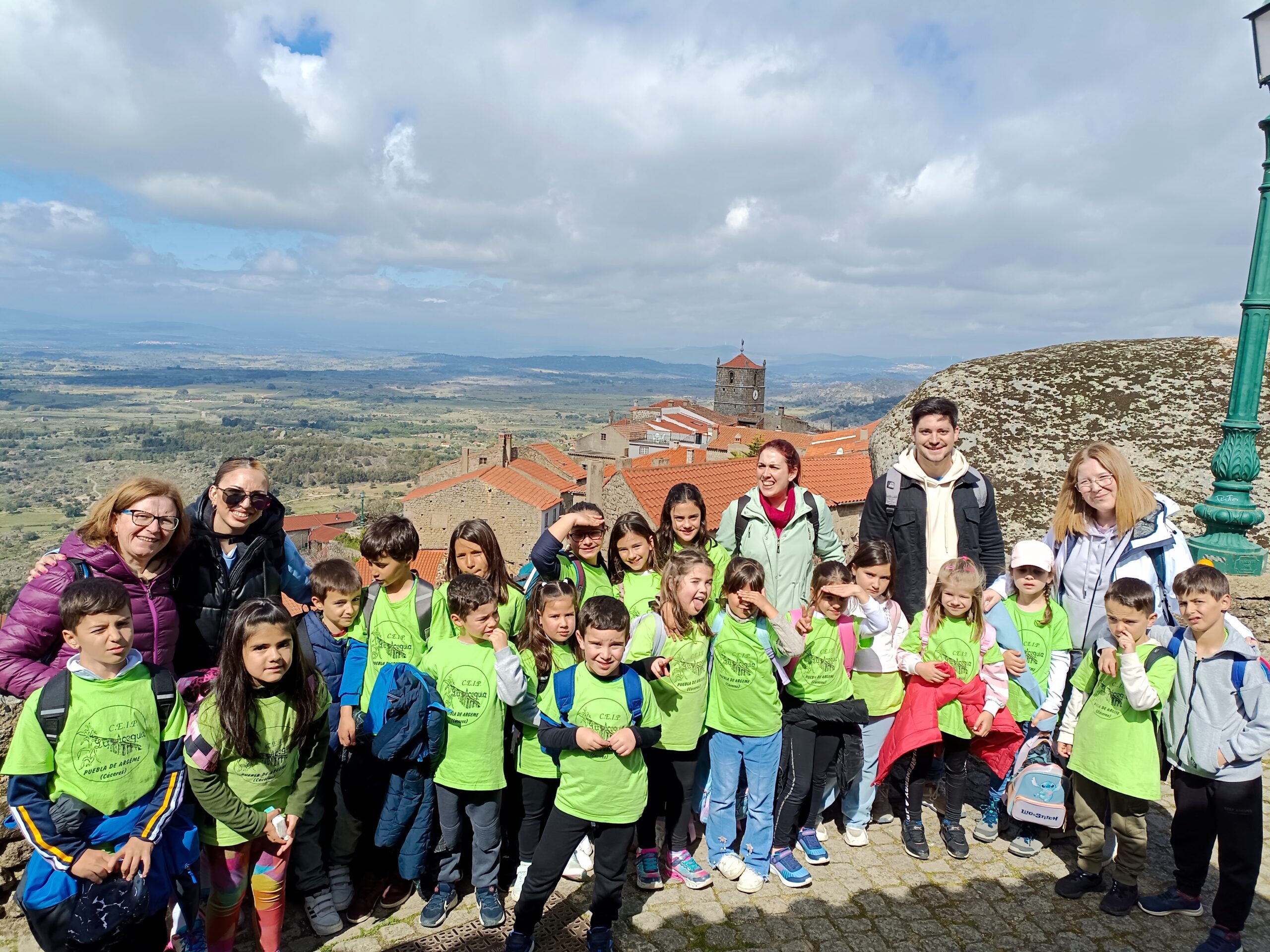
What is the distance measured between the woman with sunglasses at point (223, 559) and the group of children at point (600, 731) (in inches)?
8.8

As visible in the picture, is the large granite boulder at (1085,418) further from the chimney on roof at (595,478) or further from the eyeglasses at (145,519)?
the chimney on roof at (595,478)

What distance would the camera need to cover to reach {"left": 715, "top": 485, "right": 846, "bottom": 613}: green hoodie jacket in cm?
439

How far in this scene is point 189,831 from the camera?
2.94 m

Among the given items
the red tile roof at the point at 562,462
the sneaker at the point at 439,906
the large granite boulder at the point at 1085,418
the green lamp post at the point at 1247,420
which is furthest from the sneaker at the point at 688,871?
the red tile roof at the point at 562,462

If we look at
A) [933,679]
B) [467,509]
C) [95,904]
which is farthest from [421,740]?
[467,509]

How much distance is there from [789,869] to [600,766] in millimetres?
1281

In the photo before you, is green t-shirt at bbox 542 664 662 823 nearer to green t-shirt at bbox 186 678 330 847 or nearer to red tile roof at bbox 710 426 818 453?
green t-shirt at bbox 186 678 330 847

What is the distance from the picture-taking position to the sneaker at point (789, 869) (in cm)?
379

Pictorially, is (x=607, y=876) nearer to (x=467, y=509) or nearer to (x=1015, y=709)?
(x=1015, y=709)

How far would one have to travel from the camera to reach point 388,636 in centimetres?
375

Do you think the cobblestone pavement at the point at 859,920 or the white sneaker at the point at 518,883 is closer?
the cobblestone pavement at the point at 859,920

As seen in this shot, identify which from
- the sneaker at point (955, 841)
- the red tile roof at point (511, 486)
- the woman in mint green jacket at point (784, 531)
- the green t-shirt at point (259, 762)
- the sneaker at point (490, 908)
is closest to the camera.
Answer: the green t-shirt at point (259, 762)

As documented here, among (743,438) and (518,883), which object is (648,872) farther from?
(743,438)

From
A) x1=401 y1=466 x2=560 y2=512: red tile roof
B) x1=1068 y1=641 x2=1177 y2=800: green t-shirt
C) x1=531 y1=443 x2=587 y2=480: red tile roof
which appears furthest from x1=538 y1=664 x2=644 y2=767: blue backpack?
x1=531 y1=443 x2=587 y2=480: red tile roof
